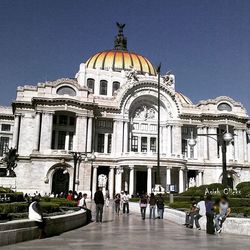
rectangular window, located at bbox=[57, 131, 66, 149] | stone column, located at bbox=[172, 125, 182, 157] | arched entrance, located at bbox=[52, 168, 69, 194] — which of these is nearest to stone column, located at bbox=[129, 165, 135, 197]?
arched entrance, located at bbox=[52, 168, 69, 194]

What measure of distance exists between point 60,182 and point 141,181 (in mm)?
14012

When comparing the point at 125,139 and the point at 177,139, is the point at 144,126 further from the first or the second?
the point at 177,139

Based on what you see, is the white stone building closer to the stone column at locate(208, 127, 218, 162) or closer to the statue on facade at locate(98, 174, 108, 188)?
the stone column at locate(208, 127, 218, 162)

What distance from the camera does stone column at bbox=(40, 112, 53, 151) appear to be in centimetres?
5697

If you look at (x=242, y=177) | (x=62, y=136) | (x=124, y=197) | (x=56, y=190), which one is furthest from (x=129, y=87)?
(x=124, y=197)

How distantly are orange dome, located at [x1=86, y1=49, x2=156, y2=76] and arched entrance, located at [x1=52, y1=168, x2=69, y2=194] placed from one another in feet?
86.8

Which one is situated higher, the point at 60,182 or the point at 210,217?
the point at 60,182

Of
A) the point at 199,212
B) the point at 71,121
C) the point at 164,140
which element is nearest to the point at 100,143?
the point at 71,121

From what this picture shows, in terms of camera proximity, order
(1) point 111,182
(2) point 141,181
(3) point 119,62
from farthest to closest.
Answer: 1. (3) point 119,62
2. (2) point 141,181
3. (1) point 111,182

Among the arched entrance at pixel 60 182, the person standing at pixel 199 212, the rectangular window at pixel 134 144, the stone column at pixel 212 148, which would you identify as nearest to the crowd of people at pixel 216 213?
the person standing at pixel 199 212

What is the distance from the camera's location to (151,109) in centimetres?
6719

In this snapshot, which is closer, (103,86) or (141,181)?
(141,181)

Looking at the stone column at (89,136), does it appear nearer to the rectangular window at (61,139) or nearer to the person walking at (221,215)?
the rectangular window at (61,139)

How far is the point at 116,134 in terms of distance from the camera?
203ft
